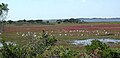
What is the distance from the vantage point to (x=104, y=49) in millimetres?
10070

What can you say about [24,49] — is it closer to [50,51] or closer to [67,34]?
[50,51]

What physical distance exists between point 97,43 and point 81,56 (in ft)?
6.14

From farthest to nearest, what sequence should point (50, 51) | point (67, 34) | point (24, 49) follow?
1. point (67, 34)
2. point (24, 49)
3. point (50, 51)

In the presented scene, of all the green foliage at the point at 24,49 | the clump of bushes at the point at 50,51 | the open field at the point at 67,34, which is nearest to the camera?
the clump of bushes at the point at 50,51

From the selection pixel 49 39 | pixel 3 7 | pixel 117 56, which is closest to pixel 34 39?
pixel 49 39

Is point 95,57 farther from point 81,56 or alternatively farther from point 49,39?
point 49,39

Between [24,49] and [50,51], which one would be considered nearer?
[50,51]

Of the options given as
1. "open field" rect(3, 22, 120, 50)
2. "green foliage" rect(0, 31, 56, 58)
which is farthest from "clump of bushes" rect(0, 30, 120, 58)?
"open field" rect(3, 22, 120, 50)

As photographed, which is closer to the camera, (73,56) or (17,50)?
(73,56)

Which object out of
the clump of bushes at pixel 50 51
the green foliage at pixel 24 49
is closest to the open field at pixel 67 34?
the green foliage at pixel 24 49

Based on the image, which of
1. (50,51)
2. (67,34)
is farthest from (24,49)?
(67,34)

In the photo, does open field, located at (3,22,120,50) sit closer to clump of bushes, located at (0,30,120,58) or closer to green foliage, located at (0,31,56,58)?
green foliage, located at (0,31,56,58)

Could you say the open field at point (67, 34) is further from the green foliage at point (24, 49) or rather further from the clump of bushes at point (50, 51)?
the clump of bushes at point (50, 51)

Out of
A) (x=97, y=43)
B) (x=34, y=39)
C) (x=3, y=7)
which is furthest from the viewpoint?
(x=3, y=7)
